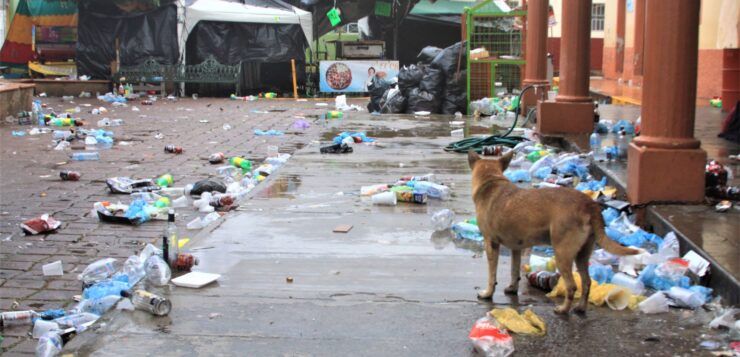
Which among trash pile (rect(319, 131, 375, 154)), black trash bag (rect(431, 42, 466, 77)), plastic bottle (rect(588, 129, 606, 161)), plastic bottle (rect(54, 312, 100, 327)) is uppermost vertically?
black trash bag (rect(431, 42, 466, 77))

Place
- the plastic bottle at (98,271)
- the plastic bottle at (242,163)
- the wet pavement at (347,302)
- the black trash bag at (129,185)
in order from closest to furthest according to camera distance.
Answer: the wet pavement at (347,302)
the plastic bottle at (98,271)
the black trash bag at (129,185)
the plastic bottle at (242,163)

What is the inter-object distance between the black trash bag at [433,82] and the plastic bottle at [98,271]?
509 inches

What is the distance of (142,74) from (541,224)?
78.4 ft

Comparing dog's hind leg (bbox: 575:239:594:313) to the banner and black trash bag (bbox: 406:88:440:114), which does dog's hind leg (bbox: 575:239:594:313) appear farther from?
the banner

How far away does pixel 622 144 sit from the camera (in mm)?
9625

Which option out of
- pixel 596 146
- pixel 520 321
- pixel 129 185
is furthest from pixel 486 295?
pixel 129 185

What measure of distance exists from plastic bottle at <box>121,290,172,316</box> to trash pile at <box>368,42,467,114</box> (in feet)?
45.7

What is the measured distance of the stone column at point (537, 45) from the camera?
15.0 metres

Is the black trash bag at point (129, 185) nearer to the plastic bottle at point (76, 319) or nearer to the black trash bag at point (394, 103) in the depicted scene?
the plastic bottle at point (76, 319)

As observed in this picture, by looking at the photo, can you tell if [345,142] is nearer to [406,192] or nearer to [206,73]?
[406,192]

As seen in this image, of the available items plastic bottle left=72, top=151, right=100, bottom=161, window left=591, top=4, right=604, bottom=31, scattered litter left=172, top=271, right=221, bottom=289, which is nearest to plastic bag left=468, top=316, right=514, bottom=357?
scattered litter left=172, top=271, right=221, bottom=289

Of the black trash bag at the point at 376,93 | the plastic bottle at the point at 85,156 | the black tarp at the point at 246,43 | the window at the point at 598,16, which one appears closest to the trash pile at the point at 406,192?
the plastic bottle at the point at 85,156

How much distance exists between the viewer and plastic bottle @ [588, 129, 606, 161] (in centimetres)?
880

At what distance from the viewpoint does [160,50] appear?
26.8m
